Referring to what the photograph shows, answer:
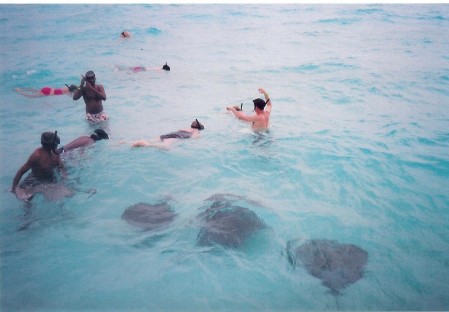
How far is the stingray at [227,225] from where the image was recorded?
14.9 ft

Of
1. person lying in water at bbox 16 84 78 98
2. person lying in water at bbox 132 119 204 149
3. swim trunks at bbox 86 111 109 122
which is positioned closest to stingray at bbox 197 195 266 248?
person lying in water at bbox 132 119 204 149

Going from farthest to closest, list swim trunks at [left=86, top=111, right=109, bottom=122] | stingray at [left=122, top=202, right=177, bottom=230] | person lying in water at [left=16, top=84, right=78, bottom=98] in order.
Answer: person lying in water at [left=16, top=84, right=78, bottom=98] → swim trunks at [left=86, top=111, right=109, bottom=122] → stingray at [left=122, top=202, right=177, bottom=230]

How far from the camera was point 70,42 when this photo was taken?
858 inches

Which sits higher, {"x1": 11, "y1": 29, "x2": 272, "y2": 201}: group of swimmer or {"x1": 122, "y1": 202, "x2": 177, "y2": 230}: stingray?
{"x1": 11, "y1": 29, "x2": 272, "y2": 201}: group of swimmer

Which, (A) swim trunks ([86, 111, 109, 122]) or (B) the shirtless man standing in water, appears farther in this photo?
(A) swim trunks ([86, 111, 109, 122])

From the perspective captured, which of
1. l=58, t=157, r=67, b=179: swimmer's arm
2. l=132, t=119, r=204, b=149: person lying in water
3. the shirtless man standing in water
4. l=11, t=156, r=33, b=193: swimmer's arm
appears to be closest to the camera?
l=11, t=156, r=33, b=193: swimmer's arm

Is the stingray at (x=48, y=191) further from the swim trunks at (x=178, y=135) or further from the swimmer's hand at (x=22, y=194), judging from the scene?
the swim trunks at (x=178, y=135)

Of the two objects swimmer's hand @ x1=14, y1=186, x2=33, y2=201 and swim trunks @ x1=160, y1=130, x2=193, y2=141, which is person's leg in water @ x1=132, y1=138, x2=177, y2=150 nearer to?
swim trunks @ x1=160, y1=130, x2=193, y2=141

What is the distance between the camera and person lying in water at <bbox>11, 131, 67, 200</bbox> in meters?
4.88

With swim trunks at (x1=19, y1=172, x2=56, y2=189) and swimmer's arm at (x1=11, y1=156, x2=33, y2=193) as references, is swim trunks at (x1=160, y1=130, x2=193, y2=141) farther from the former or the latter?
swimmer's arm at (x1=11, y1=156, x2=33, y2=193)

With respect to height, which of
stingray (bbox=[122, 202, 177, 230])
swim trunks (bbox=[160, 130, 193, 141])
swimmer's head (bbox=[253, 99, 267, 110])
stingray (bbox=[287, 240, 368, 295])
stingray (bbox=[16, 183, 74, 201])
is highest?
swimmer's head (bbox=[253, 99, 267, 110])

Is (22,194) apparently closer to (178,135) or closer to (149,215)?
(149,215)

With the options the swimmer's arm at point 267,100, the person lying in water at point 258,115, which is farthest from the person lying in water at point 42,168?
the swimmer's arm at point 267,100

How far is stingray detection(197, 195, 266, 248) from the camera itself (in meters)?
4.55
